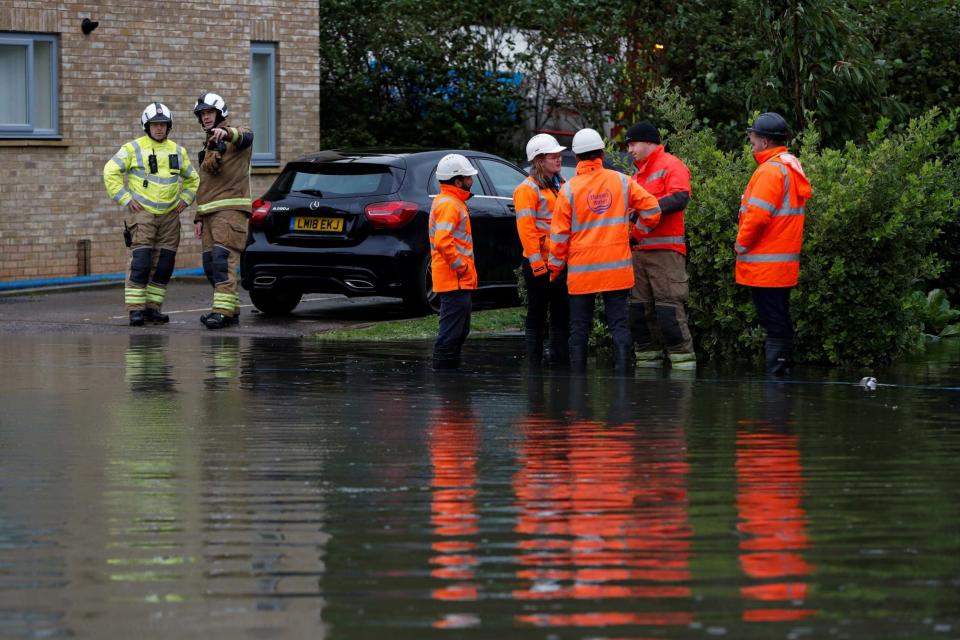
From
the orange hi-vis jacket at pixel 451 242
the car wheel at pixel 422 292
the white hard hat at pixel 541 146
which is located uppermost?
the white hard hat at pixel 541 146

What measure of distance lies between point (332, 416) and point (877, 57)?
801 cm

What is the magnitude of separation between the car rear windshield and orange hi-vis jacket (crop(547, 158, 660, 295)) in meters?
4.31

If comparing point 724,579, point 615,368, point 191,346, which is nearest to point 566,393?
point 615,368

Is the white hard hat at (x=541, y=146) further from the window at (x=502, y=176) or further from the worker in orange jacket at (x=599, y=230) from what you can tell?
the window at (x=502, y=176)

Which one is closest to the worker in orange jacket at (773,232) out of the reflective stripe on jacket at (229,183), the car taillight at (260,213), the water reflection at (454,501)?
the water reflection at (454,501)

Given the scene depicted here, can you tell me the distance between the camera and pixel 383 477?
25.0ft

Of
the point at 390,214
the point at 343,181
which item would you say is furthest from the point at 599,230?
the point at 343,181

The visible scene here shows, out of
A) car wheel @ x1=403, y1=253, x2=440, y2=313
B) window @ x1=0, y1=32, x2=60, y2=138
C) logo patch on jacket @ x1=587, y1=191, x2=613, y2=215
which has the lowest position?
car wheel @ x1=403, y1=253, x2=440, y2=313

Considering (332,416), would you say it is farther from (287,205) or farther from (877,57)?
(877,57)

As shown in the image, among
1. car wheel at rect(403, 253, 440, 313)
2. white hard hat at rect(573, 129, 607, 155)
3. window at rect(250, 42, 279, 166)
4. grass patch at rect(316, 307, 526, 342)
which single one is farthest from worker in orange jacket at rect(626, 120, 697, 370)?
window at rect(250, 42, 279, 166)

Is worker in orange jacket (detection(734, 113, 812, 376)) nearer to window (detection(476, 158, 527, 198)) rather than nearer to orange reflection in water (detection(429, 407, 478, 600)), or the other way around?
orange reflection in water (detection(429, 407, 478, 600))

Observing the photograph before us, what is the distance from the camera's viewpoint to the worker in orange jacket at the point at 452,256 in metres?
11.8

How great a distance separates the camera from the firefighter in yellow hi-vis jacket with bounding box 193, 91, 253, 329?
15.2m

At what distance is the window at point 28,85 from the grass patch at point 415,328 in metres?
6.46
